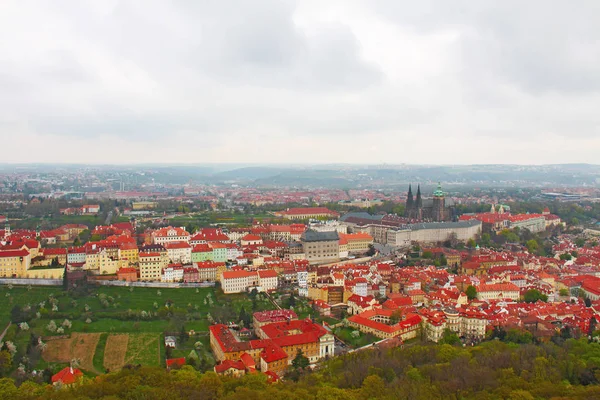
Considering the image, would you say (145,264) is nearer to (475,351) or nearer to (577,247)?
(475,351)

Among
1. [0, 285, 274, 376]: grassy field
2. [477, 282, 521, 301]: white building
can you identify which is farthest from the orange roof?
[477, 282, 521, 301]: white building

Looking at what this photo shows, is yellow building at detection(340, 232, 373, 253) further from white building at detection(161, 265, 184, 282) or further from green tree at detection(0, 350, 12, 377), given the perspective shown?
green tree at detection(0, 350, 12, 377)

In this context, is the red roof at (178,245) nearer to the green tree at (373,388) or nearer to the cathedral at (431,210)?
the green tree at (373,388)

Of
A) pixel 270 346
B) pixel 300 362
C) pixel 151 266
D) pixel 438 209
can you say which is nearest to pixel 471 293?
pixel 300 362

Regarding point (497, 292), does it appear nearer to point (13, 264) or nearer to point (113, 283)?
point (113, 283)

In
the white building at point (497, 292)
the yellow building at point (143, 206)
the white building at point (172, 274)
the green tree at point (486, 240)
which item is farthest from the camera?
the yellow building at point (143, 206)

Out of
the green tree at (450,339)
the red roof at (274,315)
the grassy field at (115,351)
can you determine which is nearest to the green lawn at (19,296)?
the grassy field at (115,351)
